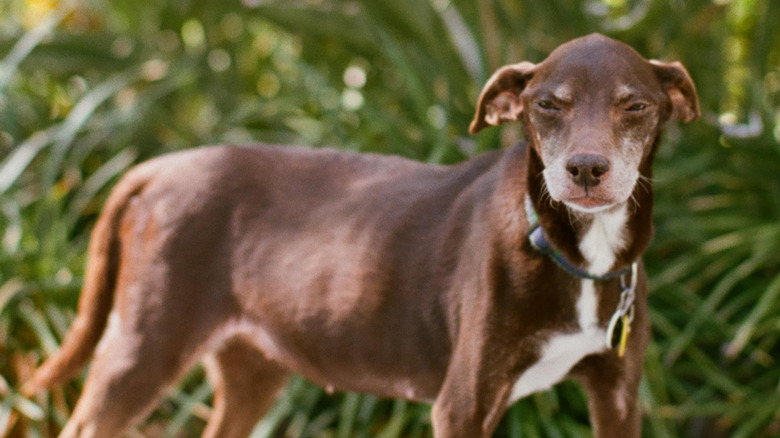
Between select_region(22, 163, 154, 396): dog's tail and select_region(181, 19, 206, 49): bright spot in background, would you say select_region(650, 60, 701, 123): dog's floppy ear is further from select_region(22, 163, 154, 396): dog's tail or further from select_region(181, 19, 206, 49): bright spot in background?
select_region(181, 19, 206, 49): bright spot in background

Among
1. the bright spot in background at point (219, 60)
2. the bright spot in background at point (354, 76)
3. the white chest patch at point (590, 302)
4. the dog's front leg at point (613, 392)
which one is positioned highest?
the white chest patch at point (590, 302)

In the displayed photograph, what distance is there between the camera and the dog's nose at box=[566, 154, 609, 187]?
1.80m

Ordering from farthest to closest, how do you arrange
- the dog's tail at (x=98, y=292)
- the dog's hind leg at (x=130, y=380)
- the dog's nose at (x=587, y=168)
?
the dog's tail at (x=98, y=292) → the dog's hind leg at (x=130, y=380) → the dog's nose at (x=587, y=168)

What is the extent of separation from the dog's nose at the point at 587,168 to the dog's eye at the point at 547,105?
16 cm

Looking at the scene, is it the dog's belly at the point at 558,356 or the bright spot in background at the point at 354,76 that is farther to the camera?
the bright spot in background at the point at 354,76

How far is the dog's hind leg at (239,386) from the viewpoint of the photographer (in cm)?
282

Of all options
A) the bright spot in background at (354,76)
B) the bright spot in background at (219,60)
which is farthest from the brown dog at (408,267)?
the bright spot in background at (219,60)

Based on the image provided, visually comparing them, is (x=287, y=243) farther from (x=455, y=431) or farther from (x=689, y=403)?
(x=689, y=403)

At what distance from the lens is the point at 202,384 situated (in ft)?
12.6

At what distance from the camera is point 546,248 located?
2.08 m

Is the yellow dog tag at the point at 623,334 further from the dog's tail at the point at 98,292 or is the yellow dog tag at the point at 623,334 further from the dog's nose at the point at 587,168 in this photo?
the dog's tail at the point at 98,292

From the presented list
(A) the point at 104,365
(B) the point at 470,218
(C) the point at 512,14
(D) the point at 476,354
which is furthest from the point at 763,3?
(A) the point at 104,365

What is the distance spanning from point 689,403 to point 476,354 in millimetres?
1714

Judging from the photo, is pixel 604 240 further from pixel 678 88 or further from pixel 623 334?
pixel 678 88
